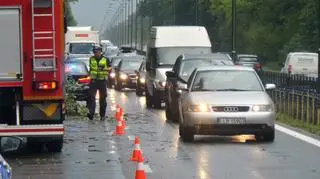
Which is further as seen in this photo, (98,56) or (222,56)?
(222,56)

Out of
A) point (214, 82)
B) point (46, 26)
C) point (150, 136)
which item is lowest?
point (150, 136)

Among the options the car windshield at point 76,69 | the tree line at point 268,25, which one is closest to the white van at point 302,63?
the car windshield at point 76,69

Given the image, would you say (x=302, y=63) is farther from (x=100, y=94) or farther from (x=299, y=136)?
(x=299, y=136)

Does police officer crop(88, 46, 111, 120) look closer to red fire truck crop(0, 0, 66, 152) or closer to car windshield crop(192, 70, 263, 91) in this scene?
car windshield crop(192, 70, 263, 91)

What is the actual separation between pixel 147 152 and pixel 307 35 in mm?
60939

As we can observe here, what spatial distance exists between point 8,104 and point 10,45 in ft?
3.01

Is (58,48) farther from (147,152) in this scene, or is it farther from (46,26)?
(147,152)

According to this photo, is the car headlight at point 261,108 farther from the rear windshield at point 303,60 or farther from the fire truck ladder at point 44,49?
the rear windshield at point 303,60

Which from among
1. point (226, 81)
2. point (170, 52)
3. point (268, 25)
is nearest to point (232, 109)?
point (226, 81)

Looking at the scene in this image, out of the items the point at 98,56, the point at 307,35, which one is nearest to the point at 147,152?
the point at 98,56

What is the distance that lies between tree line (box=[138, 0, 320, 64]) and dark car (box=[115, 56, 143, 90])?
2770 cm

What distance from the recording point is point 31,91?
42.0 ft

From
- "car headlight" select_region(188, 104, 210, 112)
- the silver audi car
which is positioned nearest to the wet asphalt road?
the silver audi car

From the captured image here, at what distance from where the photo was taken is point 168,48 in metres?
28.1
